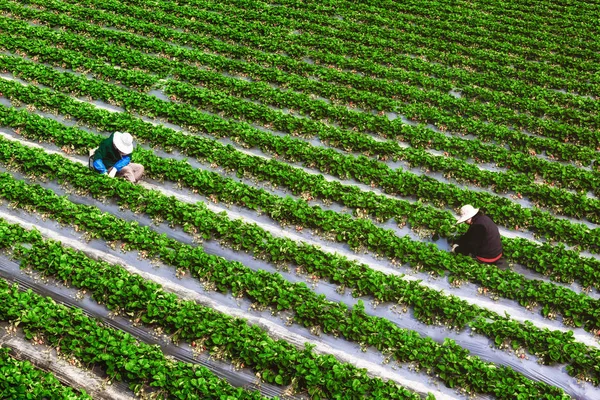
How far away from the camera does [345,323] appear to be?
6953 millimetres

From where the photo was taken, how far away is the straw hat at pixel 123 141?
27.2ft

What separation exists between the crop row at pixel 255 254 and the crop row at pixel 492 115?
17.2 ft

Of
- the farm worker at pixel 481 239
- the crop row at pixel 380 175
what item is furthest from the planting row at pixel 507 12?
the farm worker at pixel 481 239

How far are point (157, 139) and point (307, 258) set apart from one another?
4736mm

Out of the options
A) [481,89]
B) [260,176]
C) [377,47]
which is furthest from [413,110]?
[260,176]

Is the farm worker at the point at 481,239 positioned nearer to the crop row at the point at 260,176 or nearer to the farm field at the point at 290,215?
the farm field at the point at 290,215

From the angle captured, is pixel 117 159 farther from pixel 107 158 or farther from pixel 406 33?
pixel 406 33

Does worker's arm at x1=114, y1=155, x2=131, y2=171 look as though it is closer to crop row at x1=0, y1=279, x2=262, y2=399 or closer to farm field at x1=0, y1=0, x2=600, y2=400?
farm field at x1=0, y1=0, x2=600, y2=400

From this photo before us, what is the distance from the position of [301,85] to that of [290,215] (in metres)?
5.17

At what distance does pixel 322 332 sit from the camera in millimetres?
6984

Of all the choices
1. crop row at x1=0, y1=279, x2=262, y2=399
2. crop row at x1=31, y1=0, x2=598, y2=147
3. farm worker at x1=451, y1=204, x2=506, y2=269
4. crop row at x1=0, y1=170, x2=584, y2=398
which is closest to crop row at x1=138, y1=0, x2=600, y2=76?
crop row at x1=31, y1=0, x2=598, y2=147

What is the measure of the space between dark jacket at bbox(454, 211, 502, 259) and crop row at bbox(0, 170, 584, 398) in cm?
200

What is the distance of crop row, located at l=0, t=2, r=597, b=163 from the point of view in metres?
10.9

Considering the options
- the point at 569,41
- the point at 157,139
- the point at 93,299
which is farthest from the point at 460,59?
the point at 93,299
